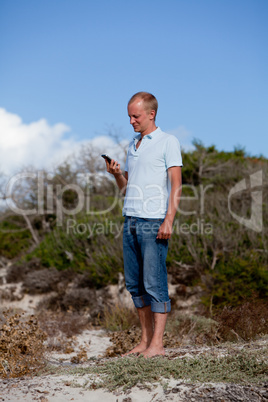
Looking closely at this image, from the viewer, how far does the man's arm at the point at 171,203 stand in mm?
3062

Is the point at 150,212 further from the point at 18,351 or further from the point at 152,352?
the point at 18,351

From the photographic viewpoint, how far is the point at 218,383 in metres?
2.65

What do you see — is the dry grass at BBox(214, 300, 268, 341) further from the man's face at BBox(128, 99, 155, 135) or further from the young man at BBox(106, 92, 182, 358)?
the man's face at BBox(128, 99, 155, 135)

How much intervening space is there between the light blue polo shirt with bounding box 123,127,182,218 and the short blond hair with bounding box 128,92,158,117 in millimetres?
247

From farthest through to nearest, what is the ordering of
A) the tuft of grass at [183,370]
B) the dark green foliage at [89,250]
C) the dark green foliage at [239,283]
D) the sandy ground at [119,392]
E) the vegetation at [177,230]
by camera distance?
the dark green foliage at [89,250] → the vegetation at [177,230] → the dark green foliage at [239,283] → the tuft of grass at [183,370] → the sandy ground at [119,392]

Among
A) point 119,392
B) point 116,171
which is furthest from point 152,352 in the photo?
point 116,171

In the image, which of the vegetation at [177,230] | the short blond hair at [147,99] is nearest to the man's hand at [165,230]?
the short blond hair at [147,99]

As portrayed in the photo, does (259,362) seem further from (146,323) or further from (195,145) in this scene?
(195,145)

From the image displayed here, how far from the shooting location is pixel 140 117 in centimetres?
325

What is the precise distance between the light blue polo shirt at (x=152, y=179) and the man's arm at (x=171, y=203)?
6 cm

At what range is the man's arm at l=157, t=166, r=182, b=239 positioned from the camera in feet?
10.0

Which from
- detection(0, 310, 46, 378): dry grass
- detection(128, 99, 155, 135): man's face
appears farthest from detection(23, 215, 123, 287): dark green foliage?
detection(128, 99, 155, 135): man's face

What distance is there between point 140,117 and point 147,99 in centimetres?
15

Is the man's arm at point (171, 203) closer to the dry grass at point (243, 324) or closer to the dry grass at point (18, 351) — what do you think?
the dry grass at point (18, 351)
